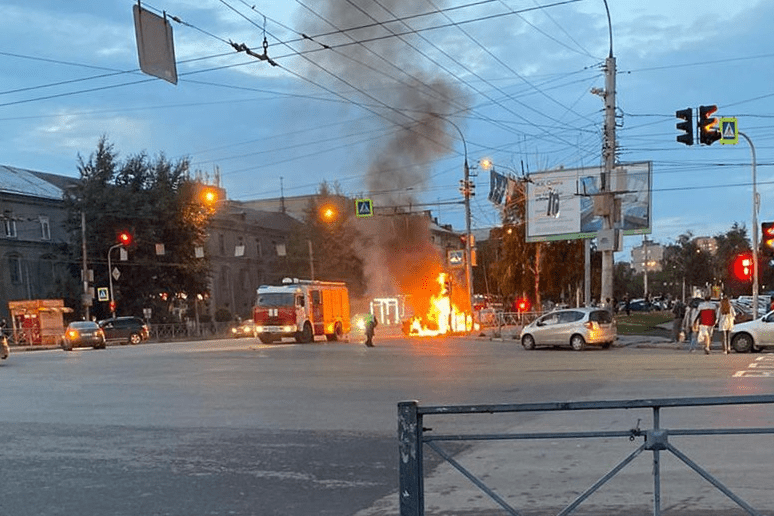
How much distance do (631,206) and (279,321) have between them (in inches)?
693

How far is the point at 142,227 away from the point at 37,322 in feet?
37.7

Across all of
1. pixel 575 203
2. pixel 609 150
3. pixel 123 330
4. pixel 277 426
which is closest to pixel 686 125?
pixel 609 150

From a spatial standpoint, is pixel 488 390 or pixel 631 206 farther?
pixel 631 206

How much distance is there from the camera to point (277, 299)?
1378 inches

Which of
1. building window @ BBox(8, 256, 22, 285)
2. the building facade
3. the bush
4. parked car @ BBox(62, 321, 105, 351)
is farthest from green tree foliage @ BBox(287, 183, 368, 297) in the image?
parked car @ BBox(62, 321, 105, 351)

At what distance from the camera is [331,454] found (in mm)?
8938

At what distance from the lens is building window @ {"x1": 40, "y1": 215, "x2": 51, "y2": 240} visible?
182 ft

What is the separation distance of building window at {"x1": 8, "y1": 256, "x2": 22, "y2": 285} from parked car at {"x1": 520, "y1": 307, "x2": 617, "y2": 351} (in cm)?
3915

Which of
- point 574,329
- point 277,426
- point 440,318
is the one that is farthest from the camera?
point 440,318

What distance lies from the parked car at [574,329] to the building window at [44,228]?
132 ft

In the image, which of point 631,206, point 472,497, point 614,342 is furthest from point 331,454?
point 631,206

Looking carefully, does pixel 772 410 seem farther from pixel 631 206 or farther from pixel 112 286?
pixel 112 286

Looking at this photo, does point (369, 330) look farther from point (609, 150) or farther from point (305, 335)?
point (609, 150)

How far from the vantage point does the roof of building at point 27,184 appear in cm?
5391
